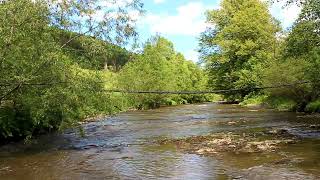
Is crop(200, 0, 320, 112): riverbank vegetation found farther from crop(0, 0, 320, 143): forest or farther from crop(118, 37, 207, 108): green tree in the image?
crop(118, 37, 207, 108): green tree

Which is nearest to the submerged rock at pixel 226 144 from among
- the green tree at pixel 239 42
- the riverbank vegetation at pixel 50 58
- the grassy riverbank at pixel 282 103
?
the riverbank vegetation at pixel 50 58

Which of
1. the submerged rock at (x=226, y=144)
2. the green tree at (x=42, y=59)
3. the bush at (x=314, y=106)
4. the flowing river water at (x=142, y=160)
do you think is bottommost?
the flowing river water at (x=142, y=160)

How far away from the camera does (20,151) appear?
2008 centimetres

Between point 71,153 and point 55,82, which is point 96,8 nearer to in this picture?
point 55,82

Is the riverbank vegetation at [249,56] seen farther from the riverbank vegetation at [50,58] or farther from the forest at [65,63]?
the riverbank vegetation at [50,58]

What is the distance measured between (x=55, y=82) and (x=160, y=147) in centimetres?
607

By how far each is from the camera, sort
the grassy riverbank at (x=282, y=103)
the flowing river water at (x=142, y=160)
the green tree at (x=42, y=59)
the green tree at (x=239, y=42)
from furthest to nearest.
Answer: the green tree at (x=239, y=42), the grassy riverbank at (x=282, y=103), the green tree at (x=42, y=59), the flowing river water at (x=142, y=160)

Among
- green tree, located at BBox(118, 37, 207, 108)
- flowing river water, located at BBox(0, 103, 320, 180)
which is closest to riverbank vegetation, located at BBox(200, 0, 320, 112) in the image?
green tree, located at BBox(118, 37, 207, 108)

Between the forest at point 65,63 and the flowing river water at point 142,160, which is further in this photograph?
the forest at point 65,63

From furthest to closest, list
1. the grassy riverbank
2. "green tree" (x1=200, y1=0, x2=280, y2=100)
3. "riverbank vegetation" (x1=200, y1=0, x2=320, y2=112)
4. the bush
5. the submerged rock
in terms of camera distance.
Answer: "green tree" (x1=200, y1=0, x2=280, y2=100)
"riverbank vegetation" (x1=200, y1=0, x2=320, y2=112)
the grassy riverbank
the bush
the submerged rock

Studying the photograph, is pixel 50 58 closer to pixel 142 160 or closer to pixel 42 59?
pixel 42 59

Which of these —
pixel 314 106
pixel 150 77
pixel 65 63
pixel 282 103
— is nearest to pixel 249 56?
pixel 150 77

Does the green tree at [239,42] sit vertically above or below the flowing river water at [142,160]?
above

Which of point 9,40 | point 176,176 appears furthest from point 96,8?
point 176,176
